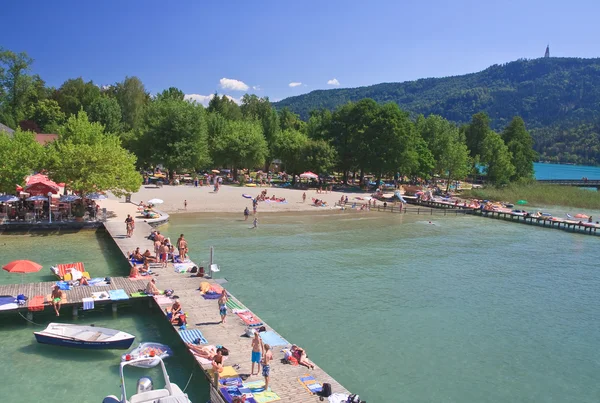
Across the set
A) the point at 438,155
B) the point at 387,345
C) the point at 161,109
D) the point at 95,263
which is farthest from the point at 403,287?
the point at 438,155

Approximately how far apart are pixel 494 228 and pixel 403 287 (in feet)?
89.1

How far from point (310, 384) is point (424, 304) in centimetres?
1130

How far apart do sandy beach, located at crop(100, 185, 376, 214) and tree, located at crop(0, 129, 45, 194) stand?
846 centimetres

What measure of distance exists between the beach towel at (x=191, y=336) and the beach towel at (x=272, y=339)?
2028 millimetres

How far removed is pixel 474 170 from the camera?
8938 centimetres

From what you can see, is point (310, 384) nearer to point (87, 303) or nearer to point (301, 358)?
point (301, 358)

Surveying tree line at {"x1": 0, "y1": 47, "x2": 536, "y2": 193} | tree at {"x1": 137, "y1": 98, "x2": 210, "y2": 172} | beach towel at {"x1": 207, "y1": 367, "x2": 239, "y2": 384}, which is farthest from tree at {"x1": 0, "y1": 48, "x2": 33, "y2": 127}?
beach towel at {"x1": 207, "y1": 367, "x2": 239, "y2": 384}

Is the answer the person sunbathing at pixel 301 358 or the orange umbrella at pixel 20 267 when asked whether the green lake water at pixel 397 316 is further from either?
the orange umbrella at pixel 20 267

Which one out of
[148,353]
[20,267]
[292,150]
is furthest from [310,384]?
[292,150]

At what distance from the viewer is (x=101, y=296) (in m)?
Answer: 19.0

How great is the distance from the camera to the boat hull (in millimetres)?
15505

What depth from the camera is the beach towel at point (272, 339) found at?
611 inches

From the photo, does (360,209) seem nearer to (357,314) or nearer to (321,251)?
(321,251)

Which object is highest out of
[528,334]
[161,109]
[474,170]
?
[161,109]
